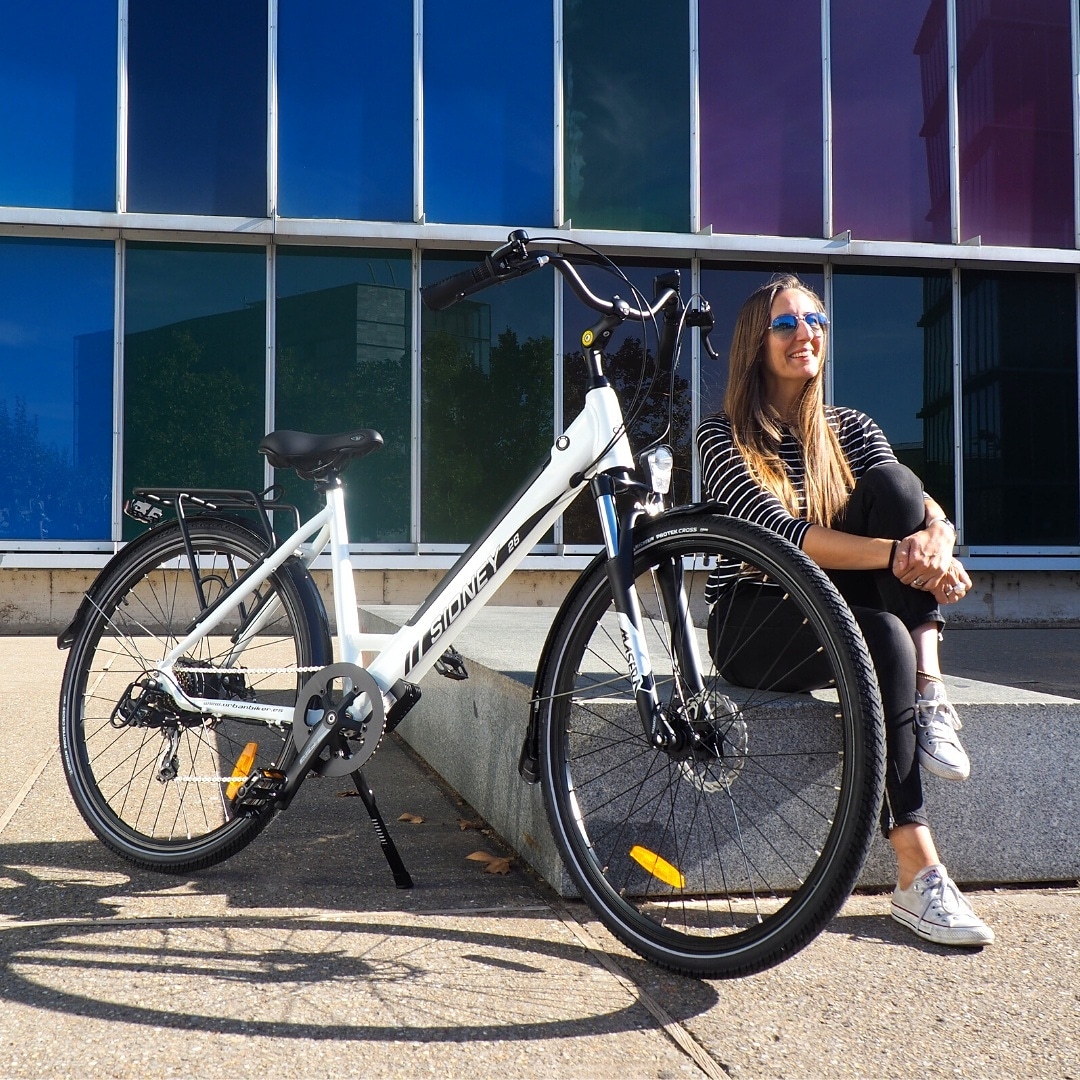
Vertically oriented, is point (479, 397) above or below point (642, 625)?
above

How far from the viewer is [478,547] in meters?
2.69

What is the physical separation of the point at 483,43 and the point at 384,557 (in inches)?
196

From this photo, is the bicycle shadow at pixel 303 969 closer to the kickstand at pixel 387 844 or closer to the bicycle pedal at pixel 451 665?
the kickstand at pixel 387 844

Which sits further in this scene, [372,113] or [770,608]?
[372,113]

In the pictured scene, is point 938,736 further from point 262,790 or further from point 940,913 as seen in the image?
point 262,790

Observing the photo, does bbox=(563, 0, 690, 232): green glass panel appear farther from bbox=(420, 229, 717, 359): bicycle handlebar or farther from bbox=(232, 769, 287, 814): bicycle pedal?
bbox=(232, 769, 287, 814): bicycle pedal

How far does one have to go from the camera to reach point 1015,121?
36.5 ft

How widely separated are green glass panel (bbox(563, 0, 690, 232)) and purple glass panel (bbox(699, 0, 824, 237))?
0.82ft

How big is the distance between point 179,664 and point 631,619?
1357mm

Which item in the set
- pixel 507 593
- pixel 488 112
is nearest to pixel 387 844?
pixel 507 593

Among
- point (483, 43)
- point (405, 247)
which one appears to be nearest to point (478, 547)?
point (405, 247)

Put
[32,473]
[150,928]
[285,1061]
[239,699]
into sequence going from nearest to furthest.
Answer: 1. [285,1061]
2. [150,928]
3. [239,699]
4. [32,473]

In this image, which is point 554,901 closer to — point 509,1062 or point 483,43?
point 509,1062

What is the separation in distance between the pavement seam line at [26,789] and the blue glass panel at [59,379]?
5991 mm
